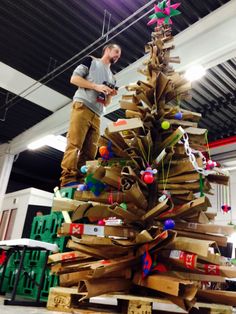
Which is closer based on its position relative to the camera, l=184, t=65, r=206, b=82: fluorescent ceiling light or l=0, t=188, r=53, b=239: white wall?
l=184, t=65, r=206, b=82: fluorescent ceiling light

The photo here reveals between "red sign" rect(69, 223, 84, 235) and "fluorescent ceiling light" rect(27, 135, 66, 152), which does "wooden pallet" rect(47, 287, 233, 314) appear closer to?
"red sign" rect(69, 223, 84, 235)

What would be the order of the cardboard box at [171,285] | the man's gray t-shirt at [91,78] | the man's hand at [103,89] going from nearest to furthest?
the cardboard box at [171,285]
the man's hand at [103,89]
the man's gray t-shirt at [91,78]

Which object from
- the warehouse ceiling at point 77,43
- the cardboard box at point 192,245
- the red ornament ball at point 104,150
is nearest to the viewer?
the cardboard box at point 192,245

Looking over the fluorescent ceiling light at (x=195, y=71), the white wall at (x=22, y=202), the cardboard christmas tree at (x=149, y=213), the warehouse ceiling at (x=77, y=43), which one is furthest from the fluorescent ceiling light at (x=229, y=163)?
the cardboard christmas tree at (x=149, y=213)

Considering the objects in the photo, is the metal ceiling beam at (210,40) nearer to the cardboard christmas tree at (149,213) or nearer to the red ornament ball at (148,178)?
the cardboard christmas tree at (149,213)

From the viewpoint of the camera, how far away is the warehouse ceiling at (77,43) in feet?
13.5

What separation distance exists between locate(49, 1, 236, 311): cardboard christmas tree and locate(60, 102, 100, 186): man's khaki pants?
0.67 metres

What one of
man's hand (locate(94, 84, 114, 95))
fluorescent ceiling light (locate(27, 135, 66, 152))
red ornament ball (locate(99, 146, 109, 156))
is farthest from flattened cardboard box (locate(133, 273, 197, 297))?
fluorescent ceiling light (locate(27, 135, 66, 152))

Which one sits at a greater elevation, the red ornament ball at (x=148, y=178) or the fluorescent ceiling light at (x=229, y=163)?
Result: the fluorescent ceiling light at (x=229, y=163)

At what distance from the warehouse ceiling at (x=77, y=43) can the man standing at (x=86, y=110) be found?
1457 mm

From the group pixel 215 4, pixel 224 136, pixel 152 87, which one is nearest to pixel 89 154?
pixel 152 87

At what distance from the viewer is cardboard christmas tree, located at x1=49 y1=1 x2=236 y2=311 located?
1449 mm

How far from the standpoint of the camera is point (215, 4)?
12.3 ft

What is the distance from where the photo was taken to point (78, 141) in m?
2.59
